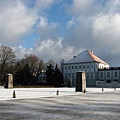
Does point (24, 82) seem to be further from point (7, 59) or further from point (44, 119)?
point (44, 119)

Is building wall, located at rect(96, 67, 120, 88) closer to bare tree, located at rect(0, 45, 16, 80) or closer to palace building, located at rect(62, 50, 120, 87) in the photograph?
palace building, located at rect(62, 50, 120, 87)

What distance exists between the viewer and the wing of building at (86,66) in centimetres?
10494

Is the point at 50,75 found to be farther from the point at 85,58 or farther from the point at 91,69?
the point at 85,58

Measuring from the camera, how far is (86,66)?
108 m

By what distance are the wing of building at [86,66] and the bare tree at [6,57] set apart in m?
33.0

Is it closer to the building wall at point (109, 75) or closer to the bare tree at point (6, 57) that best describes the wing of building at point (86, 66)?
the building wall at point (109, 75)

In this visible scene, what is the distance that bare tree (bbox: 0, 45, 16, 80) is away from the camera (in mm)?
75625

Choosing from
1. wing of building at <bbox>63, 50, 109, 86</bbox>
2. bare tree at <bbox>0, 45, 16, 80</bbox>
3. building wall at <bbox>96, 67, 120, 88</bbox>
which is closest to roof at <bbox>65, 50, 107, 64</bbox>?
wing of building at <bbox>63, 50, 109, 86</bbox>

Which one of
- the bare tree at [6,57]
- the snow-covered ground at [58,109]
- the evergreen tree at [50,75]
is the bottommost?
the snow-covered ground at [58,109]

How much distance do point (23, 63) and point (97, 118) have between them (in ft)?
269

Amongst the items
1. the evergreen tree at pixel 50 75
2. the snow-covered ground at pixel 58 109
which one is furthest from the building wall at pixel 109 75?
A: the snow-covered ground at pixel 58 109

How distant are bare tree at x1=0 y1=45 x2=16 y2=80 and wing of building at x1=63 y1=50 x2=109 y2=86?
3295 cm

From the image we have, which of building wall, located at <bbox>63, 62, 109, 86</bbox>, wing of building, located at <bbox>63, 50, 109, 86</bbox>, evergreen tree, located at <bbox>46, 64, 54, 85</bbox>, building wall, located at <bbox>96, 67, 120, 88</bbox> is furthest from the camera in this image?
wing of building, located at <bbox>63, 50, 109, 86</bbox>

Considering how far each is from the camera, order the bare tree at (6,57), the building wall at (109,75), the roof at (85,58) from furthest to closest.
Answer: the roof at (85,58), the building wall at (109,75), the bare tree at (6,57)
